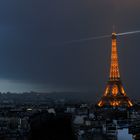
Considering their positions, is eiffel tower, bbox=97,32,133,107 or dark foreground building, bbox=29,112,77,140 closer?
dark foreground building, bbox=29,112,77,140

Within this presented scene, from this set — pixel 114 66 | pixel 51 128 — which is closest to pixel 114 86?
pixel 114 66

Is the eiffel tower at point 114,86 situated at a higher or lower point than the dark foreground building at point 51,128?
higher

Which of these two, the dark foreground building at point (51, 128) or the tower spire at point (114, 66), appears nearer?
the dark foreground building at point (51, 128)

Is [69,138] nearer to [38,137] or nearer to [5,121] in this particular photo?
[38,137]

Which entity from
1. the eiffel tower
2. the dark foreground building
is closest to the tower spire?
the eiffel tower

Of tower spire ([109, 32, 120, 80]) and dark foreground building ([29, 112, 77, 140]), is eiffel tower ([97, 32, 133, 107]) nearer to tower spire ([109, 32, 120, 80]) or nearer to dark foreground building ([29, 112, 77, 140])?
tower spire ([109, 32, 120, 80])

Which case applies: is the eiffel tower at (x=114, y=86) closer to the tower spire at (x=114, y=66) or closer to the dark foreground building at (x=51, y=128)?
the tower spire at (x=114, y=66)

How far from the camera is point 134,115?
226ft

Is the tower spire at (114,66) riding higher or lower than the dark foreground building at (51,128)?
higher

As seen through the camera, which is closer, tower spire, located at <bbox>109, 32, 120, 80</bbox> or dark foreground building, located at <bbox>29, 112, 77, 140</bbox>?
dark foreground building, located at <bbox>29, 112, 77, 140</bbox>

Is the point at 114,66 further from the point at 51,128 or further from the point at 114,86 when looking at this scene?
the point at 51,128

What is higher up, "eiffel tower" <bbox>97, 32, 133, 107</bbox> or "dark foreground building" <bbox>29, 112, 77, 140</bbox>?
"eiffel tower" <bbox>97, 32, 133, 107</bbox>

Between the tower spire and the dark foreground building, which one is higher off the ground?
the tower spire

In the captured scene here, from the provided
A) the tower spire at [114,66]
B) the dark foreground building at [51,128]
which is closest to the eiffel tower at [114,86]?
the tower spire at [114,66]
